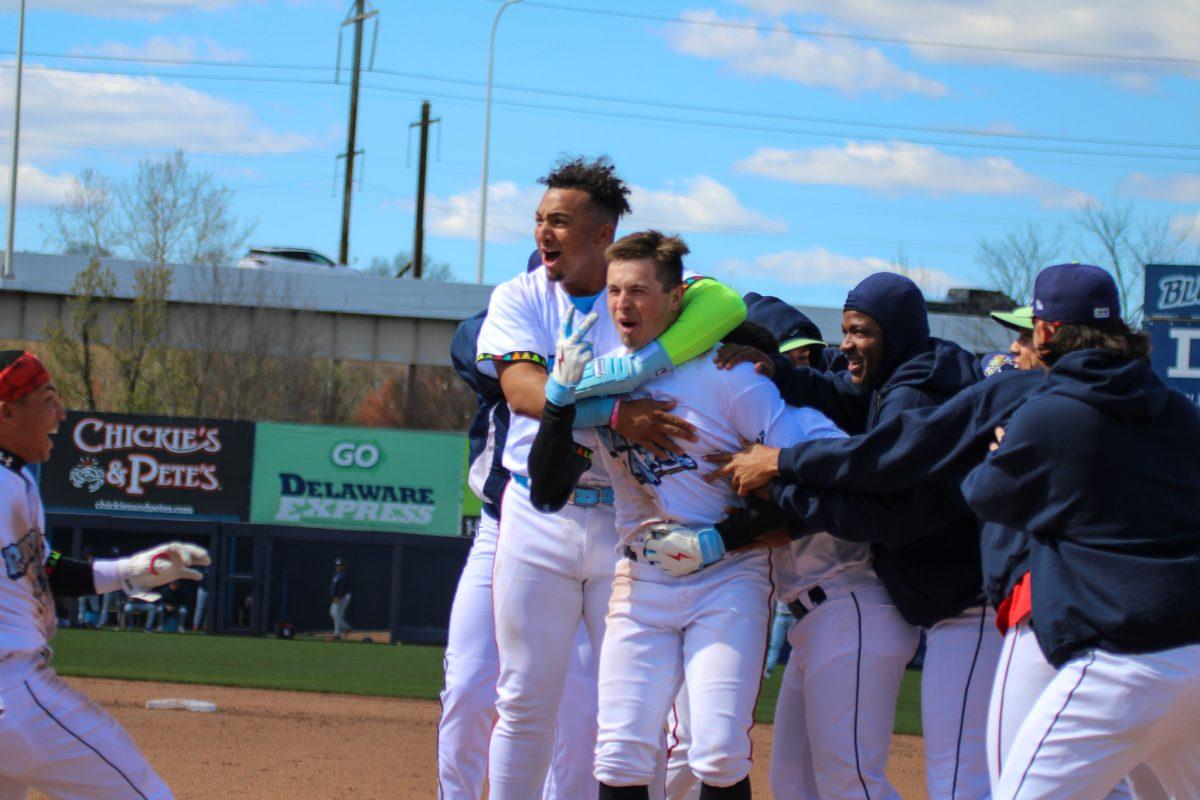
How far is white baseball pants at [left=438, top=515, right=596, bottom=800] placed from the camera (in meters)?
4.55

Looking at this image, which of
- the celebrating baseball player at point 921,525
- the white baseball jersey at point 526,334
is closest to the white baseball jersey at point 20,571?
the white baseball jersey at point 526,334

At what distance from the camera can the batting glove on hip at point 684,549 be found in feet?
12.5

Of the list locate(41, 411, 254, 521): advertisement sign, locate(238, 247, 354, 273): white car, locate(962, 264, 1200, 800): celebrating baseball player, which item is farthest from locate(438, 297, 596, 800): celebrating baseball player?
locate(238, 247, 354, 273): white car

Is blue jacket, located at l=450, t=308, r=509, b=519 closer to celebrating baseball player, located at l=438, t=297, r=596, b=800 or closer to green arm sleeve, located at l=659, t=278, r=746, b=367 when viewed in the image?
celebrating baseball player, located at l=438, t=297, r=596, b=800

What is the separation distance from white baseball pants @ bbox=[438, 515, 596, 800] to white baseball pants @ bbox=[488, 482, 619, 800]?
11.9 inches

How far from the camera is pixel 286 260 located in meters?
32.8

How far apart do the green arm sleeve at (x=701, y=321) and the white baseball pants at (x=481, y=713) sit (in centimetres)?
107

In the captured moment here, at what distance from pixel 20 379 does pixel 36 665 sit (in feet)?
2.81

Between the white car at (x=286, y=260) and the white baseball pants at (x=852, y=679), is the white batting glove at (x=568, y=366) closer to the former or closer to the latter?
the white baseball pants at (x=852, y=679)

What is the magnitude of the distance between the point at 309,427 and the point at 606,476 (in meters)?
17.3

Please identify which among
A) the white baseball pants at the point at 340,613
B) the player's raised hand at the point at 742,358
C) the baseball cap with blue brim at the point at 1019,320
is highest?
the baseball cap with blue brim at the point at 1019,320

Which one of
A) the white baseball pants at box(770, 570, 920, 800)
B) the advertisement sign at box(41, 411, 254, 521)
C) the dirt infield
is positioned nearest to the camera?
the white baseball pants at box(770, 570, 920, 800)

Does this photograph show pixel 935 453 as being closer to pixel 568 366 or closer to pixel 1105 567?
pixel 1105 567

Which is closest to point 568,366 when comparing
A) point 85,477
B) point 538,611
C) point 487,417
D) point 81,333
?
point 538,611
